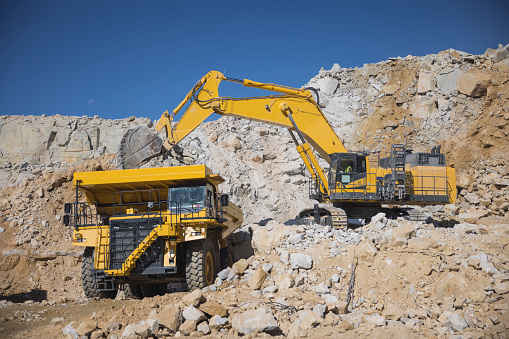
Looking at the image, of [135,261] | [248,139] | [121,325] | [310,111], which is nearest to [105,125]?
[248,139]

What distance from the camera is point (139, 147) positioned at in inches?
588

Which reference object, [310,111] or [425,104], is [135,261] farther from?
[425,104]

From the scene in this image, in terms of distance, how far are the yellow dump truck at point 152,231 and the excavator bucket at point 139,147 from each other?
347cm

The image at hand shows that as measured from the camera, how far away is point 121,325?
7.67 metres

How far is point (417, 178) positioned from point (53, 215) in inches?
520

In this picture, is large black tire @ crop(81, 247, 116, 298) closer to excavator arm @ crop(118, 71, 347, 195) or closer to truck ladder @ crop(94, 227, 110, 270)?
truck ladder @ crop(94, 227, 110, 270)

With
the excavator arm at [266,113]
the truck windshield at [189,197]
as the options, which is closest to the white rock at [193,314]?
the truck windshield at [189,197]

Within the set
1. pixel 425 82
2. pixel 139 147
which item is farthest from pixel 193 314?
pixel 425 82

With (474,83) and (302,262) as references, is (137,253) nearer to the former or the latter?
(302,262)

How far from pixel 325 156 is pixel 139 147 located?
6.19 metres

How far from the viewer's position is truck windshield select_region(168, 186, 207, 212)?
10.4 m

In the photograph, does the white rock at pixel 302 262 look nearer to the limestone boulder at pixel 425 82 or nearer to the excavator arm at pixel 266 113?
the excavator arm at pixel 266 113

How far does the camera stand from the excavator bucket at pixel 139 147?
47.9ft

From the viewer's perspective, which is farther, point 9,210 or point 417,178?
point 9,210
